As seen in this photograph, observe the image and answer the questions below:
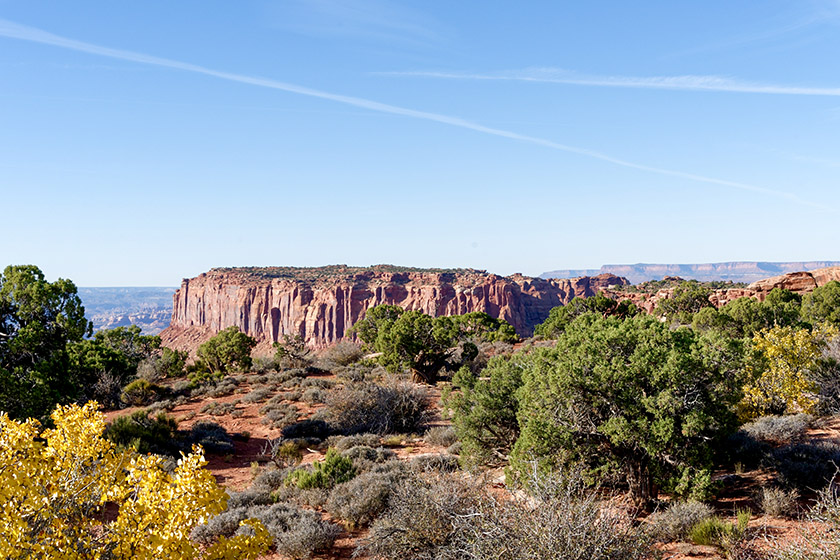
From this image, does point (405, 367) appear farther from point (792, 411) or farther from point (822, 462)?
point (822, 462)

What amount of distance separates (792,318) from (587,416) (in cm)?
2681

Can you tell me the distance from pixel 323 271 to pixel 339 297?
31.0 metres

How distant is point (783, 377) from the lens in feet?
50.0

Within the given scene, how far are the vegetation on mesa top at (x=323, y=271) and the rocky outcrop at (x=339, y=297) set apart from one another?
307 millimetres

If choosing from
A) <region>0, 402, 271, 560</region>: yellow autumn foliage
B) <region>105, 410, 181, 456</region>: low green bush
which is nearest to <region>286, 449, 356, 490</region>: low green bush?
<region>105, 410, 181, 456</region>: low green bush

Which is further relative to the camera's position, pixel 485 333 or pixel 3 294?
pixel 485 333

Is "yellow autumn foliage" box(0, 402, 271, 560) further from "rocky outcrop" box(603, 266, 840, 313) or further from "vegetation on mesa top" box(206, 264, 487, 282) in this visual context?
"vegetation on mesa top" box(206, 264, 487, 282)

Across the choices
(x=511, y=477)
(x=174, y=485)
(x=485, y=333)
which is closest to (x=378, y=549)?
(x=511, y=477)

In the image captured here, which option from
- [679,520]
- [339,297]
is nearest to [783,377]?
[679,520]

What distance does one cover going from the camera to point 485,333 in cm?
4744

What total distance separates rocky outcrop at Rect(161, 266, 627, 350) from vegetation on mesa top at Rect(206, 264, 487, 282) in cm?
31

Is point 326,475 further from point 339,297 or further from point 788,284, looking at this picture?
point 339,297

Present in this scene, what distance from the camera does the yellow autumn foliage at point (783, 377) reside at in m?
15.1

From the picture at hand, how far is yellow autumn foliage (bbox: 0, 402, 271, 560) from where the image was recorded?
4.51m
